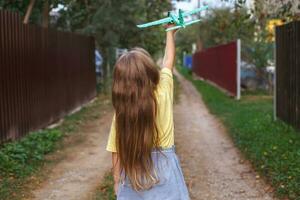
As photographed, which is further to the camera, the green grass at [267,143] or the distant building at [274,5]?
the distant building at [274,5]

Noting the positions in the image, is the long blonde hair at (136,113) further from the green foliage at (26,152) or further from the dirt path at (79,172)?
the green foliage at (26,152)


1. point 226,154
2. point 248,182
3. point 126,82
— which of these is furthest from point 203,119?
point 126,82

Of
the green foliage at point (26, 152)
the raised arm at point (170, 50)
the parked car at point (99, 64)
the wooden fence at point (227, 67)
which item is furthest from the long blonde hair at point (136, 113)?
the parked car at point (99, 64)

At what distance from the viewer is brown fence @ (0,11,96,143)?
905cm

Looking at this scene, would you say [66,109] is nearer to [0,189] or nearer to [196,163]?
[196,163]

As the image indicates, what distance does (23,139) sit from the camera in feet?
30.6

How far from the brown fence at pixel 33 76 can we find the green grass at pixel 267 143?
385cm

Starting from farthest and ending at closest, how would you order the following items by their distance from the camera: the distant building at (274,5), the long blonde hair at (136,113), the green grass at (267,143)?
the distant building at (274,5) < the green grass at (267,143) < the long blonde hair at (136,113)

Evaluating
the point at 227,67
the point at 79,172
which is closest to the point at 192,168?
the point at 79,172

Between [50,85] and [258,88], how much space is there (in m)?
10.3

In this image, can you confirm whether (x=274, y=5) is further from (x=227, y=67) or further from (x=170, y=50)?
(x=227, y=67)

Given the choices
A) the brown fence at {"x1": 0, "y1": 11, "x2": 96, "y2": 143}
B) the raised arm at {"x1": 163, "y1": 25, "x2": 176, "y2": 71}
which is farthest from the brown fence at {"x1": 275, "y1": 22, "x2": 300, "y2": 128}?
the raised arm at {"x1": 163, "y1": 25, "x2": 176, "y2": 71}

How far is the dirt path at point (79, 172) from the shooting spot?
21.9 ft

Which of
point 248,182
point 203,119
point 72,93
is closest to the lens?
point 248,182
